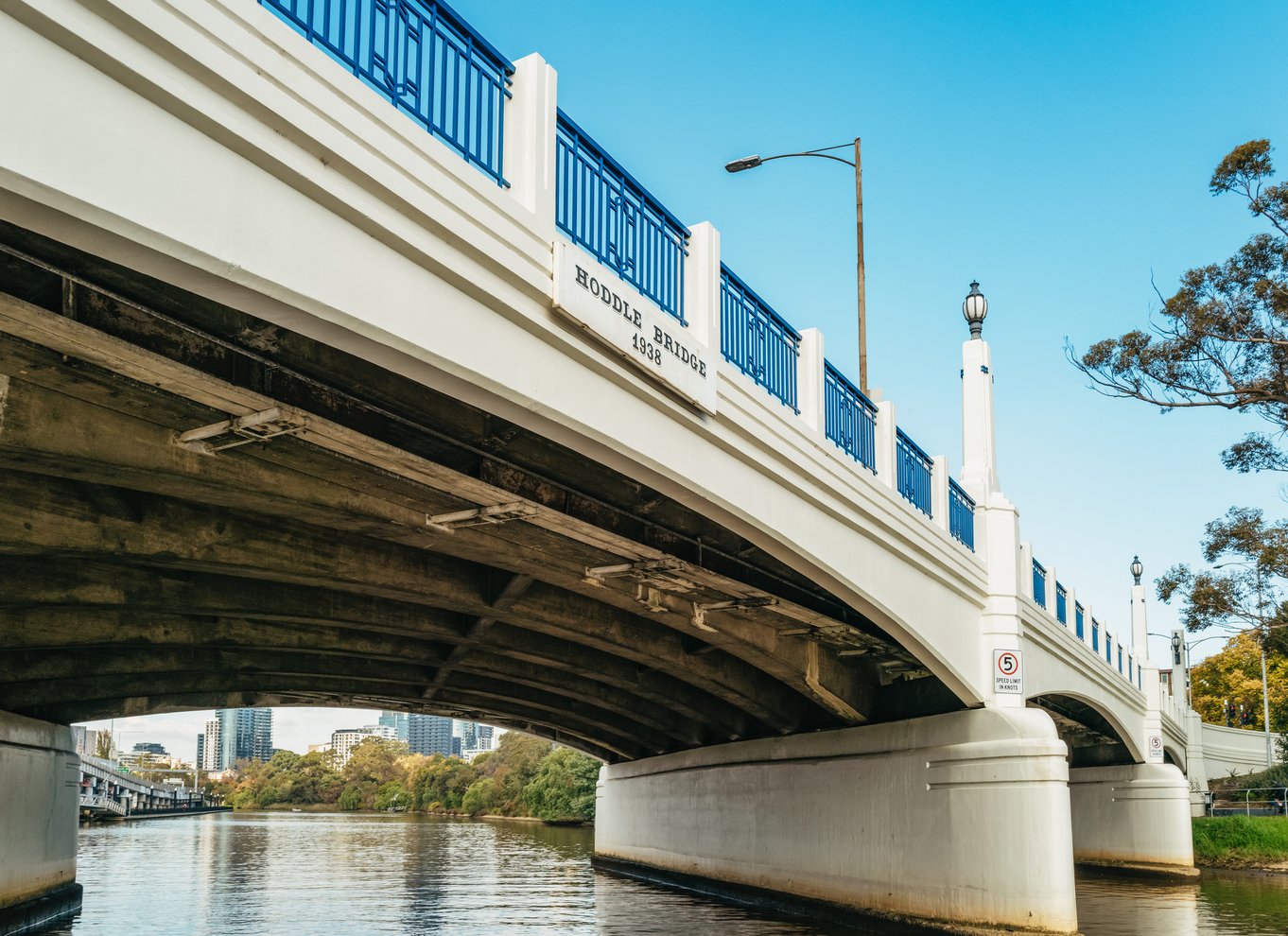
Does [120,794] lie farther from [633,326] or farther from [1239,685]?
[633,326]

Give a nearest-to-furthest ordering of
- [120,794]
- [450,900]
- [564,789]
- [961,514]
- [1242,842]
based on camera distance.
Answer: [961,514] < [450,900] < [1242,842] < [564,789] < [120,794]

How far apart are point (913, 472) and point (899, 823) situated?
17.6ft

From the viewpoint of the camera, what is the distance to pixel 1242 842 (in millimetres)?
36312

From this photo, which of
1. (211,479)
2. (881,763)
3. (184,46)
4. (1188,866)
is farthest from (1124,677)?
(184,46)

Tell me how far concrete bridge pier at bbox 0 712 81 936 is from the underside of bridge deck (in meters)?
0.56

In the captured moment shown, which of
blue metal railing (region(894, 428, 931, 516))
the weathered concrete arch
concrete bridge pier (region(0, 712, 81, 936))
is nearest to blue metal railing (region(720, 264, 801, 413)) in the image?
blue metal railing (region(894, 428, 931, 516))

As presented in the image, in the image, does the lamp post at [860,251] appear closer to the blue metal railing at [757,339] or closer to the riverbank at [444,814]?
the blue metal railing at [757,339]

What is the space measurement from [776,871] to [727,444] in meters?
13.1

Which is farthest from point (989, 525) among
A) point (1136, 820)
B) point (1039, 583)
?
point (1136, 820)

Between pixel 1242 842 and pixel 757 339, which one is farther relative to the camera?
pixel 1242 842

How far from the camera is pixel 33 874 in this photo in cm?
1756

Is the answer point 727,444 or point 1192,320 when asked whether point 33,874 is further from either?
point 1192,320

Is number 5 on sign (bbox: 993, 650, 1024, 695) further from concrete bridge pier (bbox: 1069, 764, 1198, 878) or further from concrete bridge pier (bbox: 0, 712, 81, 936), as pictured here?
concrete bridge pier (bbox: 1069, 764, 1198, 878)

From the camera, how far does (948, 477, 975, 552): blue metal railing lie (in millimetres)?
17188
